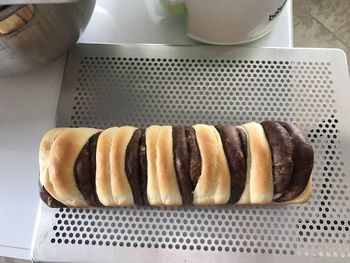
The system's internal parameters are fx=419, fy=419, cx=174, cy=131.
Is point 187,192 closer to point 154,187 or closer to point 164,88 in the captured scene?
point 154,187

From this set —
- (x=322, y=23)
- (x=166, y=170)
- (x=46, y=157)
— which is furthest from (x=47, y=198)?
(x=322, y=23)

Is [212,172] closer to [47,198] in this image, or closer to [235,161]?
[235,161]

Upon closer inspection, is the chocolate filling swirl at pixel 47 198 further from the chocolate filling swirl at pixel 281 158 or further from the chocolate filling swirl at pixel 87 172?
the chocolate filling swirl at pixel 281 158

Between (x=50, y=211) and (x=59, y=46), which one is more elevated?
(x=59, y=46)

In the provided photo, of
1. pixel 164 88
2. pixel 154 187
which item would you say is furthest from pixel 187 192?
pixel 164 88

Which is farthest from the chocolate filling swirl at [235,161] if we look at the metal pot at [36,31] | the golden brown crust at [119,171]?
the metal pot at [36,31]

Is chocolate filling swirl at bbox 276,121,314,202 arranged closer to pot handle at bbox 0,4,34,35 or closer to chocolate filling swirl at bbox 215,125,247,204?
chocolate filling swirl at bbox 215,125,247,204
